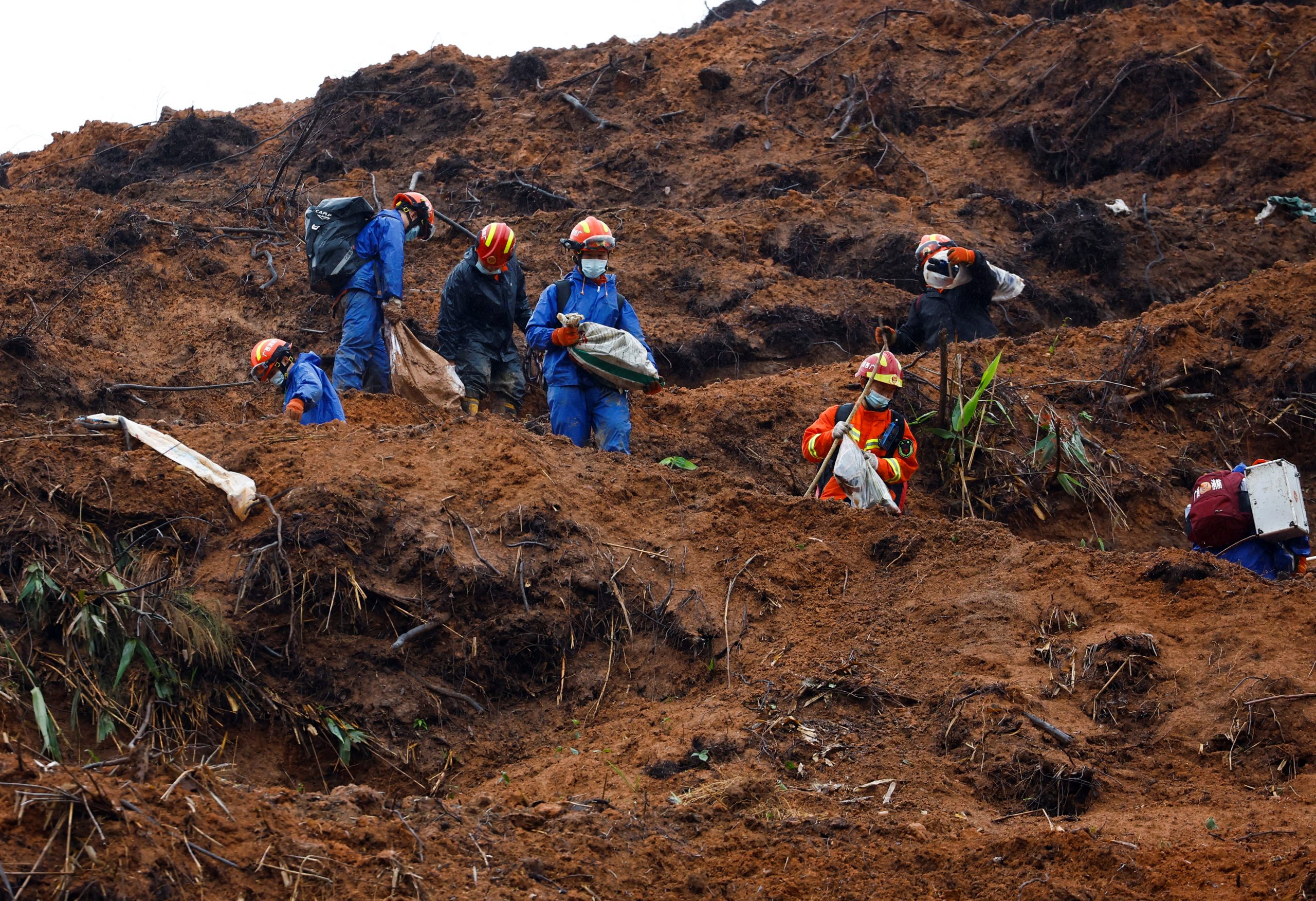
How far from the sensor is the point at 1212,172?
45.8 ft

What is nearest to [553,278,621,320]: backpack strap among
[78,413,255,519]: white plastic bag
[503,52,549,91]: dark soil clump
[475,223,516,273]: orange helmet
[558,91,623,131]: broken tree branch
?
[475,223,516,273]: orange helmet

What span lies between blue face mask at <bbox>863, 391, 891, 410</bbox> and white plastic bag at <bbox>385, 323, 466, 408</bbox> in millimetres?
2708

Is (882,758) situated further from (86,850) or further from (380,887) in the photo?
(86,850)

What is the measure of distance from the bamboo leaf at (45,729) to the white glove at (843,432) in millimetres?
4431

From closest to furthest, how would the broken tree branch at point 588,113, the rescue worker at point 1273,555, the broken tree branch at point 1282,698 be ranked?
the broken tree branch at point 1282,698 < the rescue worker at point 1273,555 < the broken tree branch at point 588,113

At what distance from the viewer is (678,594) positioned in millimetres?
6023

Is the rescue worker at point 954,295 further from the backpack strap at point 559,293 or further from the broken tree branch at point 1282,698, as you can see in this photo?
the broken tree branch at point 1282,698

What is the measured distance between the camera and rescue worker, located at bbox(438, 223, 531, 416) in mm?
8656

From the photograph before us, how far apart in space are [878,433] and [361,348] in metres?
3.59

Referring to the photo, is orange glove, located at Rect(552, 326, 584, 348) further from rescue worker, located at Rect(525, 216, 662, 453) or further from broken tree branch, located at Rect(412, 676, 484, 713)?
broken tree branch, located at Rect(412, 676, 484, 713)

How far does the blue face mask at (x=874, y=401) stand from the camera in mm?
7566

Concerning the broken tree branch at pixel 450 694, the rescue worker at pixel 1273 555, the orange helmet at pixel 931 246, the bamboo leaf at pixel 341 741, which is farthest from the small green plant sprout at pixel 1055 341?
the bamboo leaf at pixel 341 741

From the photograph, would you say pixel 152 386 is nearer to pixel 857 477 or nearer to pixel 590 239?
pixel 590 239

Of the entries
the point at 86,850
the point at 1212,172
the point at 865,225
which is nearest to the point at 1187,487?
the point at 865,225
